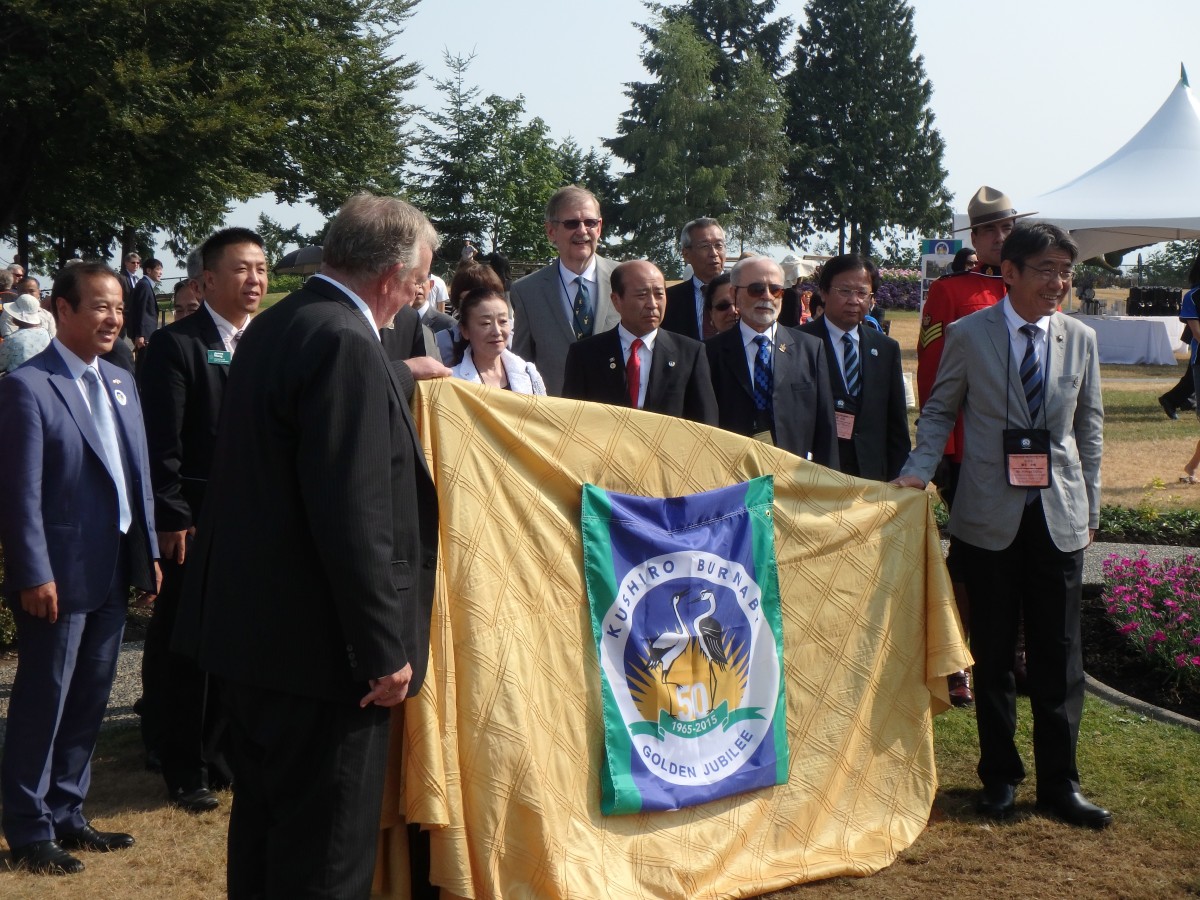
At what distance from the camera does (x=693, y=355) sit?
545 centimetres

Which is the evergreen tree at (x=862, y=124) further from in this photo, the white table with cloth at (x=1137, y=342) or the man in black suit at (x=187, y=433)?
the man in black suit at (x=187, y=433)

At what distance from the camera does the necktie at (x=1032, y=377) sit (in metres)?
4.83

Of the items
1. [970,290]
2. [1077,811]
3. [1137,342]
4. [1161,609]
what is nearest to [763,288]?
[970,290]

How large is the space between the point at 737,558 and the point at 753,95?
6796 centimetres

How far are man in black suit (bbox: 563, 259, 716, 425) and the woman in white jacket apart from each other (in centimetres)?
31

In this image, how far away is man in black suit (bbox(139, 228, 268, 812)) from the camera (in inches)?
196

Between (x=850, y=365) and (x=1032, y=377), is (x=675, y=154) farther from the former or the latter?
(x=1032, y=377)

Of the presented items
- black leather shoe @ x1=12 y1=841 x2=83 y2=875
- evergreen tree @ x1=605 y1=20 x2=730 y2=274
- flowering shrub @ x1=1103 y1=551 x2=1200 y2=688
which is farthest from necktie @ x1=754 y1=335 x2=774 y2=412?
evergreen tree @ x1=605 y1=20 x2=730 y2=274

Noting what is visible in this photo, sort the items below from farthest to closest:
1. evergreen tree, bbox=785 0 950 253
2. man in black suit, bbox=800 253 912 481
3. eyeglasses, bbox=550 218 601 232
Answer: evergreen tree, bbox=785 0 950 253 → eyeglasses, bbox=550 218 601 232 → man in black suit, bbox=800 253 912 481

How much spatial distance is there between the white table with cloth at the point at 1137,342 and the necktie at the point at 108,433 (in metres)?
24.4

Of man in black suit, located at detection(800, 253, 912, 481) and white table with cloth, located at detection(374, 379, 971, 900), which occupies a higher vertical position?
man in black suit, located at detection(800, 253, 912, 481)

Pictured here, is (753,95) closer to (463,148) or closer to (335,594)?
(463,148)

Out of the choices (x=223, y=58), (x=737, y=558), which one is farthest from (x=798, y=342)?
(x=223, y=58)

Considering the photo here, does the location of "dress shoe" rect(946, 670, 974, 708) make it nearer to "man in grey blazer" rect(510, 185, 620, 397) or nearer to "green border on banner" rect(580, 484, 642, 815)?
"man in grey blazer" rect(510, 185, 620, 397)
